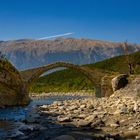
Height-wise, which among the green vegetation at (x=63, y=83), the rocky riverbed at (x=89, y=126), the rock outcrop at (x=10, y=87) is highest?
the green vegetation at (x=63, y=83)

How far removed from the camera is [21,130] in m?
26.9

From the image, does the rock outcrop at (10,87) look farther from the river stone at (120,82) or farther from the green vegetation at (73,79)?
the green vegetation at (73,79)

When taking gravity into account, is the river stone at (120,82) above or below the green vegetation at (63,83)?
below

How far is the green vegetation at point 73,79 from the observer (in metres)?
139

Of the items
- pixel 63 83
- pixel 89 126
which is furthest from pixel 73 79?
pixel 89 126

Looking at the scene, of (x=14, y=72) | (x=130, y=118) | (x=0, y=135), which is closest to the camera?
(x=0, y=135)

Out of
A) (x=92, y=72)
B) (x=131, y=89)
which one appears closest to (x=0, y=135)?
(x=131, y=89)

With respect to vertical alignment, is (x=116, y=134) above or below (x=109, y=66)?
below

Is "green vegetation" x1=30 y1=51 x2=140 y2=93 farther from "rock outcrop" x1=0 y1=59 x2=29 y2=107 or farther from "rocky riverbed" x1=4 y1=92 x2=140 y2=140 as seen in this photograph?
"rocky riverbed" x1=4 y1=92 x2=140 y2=140

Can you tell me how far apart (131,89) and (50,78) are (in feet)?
443

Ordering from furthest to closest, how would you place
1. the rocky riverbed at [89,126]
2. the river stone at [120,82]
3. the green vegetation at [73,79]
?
1. the green vegetation at [73,79]
2. the river stone at [120,82]
3. the rocky riverbed at [89,126]

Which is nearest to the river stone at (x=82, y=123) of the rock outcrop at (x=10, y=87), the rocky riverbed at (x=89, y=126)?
the rocky riverbed at (x=89, y=126)

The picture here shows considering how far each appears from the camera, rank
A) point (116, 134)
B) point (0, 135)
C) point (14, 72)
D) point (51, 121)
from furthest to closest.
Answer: point (14, 72), point (51, 121), point (0, 135), point (116, 134)

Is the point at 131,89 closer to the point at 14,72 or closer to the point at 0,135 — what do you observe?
the point at 14,72
